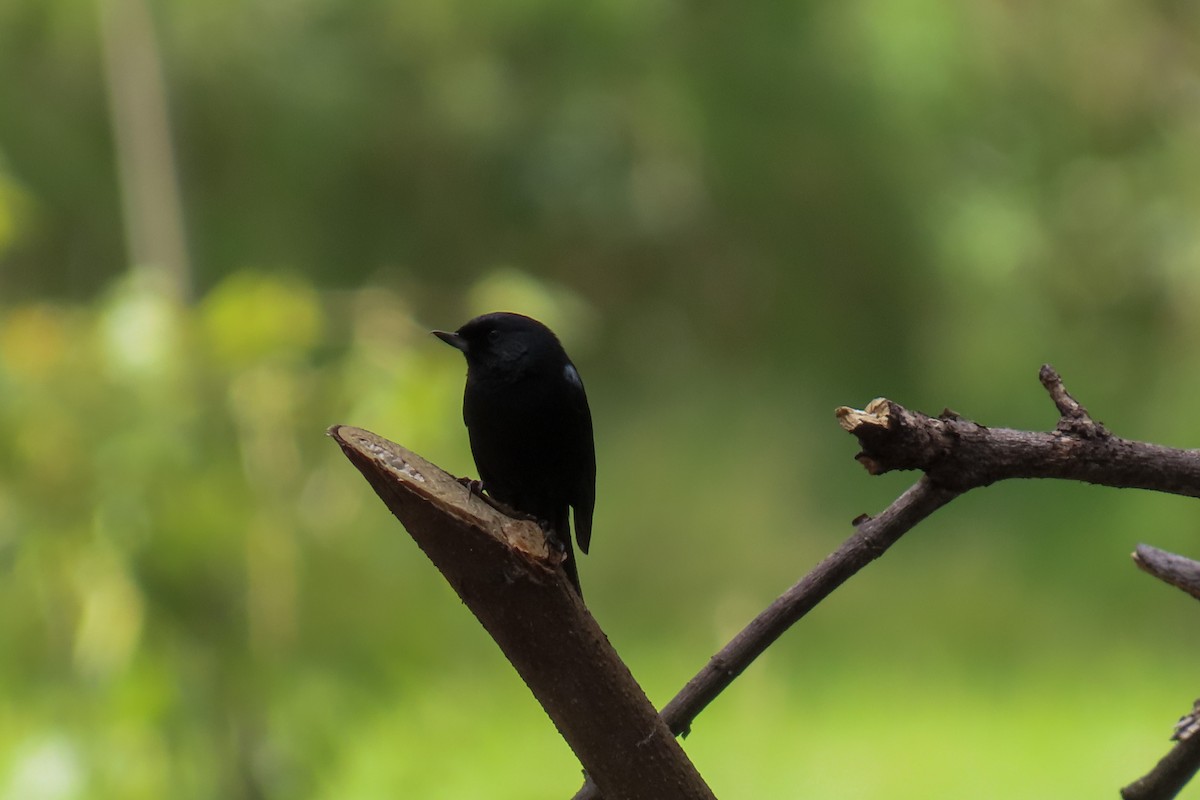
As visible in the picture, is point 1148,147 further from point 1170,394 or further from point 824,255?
point 824,255

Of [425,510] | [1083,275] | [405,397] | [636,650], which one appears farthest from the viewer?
[1083,275]

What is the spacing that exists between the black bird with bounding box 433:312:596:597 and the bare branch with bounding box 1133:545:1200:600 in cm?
37

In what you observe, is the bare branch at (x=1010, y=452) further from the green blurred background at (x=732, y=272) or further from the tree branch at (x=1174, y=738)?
the green blurred background at (x=732, y=272)

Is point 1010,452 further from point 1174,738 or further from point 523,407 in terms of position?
point 523,407

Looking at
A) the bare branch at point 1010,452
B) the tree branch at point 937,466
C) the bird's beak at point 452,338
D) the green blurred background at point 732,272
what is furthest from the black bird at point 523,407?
the green blurred background at point 732,272

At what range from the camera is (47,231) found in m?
1.91

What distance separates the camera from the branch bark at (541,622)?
591mm

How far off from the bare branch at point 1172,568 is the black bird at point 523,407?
1.22ft

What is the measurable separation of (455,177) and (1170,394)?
1.14 meters

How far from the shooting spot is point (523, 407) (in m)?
0.91

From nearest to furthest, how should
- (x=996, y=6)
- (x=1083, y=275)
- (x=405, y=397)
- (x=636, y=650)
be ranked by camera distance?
(x=405, y=397) → (x=636, y=650) → (x=1083, y=275) → (x=996, y=6)

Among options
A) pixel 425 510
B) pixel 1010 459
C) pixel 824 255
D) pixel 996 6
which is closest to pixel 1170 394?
pixel 824 255

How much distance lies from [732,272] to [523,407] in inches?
44.6

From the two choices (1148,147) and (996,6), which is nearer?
(1148,147)
